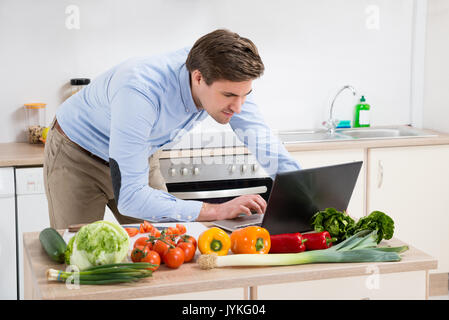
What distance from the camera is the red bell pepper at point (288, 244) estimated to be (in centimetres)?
159

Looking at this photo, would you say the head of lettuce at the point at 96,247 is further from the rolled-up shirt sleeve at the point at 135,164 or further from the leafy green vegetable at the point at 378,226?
the leafy green vegetable at the point at 378,226

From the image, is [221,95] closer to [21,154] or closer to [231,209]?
[231,209]

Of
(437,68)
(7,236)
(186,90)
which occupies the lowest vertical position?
(7,236)

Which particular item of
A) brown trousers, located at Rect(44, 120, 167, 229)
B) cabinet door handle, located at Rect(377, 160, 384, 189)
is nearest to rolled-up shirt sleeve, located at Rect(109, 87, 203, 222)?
brown trousers, located at Rect(44, 120, 167, 229)

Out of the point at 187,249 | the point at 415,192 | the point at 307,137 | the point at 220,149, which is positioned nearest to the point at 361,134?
the point at 307,137

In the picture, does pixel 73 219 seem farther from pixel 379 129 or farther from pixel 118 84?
pixel 379 129

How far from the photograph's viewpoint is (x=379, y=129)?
377 centimetres

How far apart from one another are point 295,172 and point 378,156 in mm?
1861

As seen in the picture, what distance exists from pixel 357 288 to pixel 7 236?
1933 mm

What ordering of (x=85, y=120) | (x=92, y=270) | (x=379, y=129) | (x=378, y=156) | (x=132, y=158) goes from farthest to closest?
1. (x=379, y=129)
2. (x=378, y=156)
3. (x=85, y=120)
4. (x=132, y=158)
5. (x=92, y=270)

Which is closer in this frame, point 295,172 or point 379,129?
point 295,172

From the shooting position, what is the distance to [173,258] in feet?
4.89
